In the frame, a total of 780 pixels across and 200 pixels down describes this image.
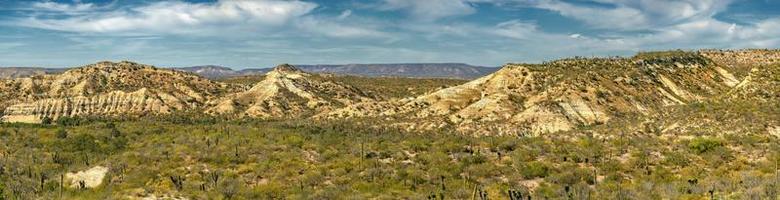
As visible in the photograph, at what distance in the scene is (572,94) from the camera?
A: 95.8 meters

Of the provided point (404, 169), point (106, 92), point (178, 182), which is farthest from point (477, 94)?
point (106, 92)

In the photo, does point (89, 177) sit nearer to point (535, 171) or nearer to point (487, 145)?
point (487, 145)

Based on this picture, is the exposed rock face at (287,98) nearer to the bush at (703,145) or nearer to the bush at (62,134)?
the bush at (62,134)

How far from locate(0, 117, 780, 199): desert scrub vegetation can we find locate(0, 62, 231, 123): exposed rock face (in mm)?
82828

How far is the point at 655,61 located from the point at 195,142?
85567mm

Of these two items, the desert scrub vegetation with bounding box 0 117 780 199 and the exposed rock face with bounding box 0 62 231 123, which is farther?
the exposed rock face with bounding box 0 62 231 123

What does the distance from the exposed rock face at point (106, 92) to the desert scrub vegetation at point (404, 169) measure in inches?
3261

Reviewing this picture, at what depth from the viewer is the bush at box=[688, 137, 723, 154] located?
4984 centimetres

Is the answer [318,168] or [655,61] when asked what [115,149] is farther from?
[655,61]

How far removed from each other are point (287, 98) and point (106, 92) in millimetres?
41010

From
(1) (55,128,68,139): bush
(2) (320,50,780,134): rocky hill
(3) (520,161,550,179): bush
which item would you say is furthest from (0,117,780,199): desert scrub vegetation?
(2) (320,50,780,134): rocky hill

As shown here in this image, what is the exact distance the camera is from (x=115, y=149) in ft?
204

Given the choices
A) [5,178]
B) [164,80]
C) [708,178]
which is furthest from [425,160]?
[164,80]

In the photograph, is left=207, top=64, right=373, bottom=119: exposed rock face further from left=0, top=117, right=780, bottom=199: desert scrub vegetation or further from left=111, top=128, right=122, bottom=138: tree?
left=0, top=117, right=780, bottom=199: desert scrub vegetation
